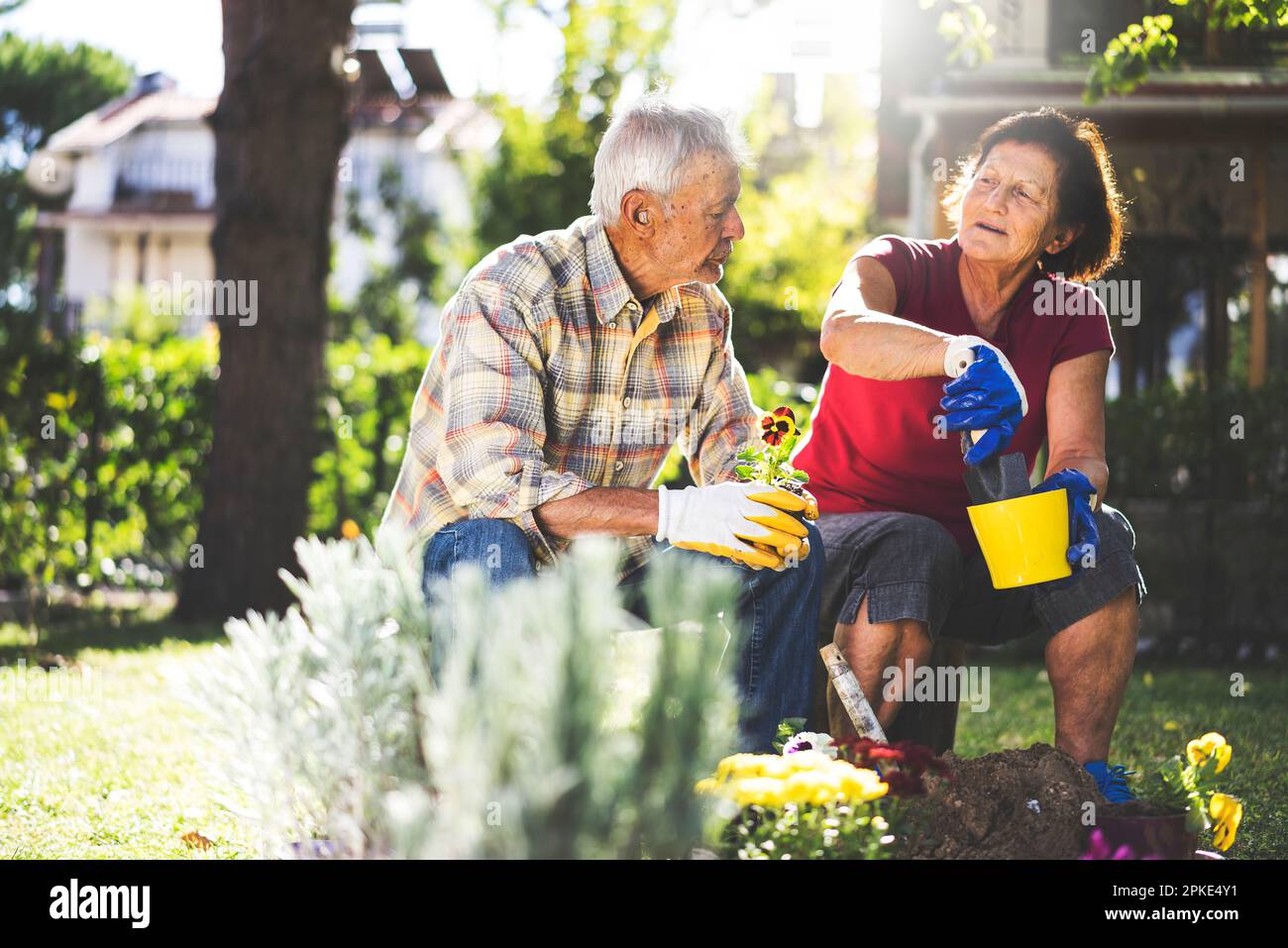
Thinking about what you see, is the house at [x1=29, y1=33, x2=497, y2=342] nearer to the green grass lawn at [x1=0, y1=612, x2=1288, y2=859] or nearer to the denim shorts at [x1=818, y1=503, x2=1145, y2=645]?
the green grass lawn at [x1=0, y1=612, x2=1288, y2=859]

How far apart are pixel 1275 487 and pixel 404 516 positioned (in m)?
5.69

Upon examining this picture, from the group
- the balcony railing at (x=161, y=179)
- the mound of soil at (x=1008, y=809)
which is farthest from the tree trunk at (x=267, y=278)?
the balcony railing at (x=161, y=179)

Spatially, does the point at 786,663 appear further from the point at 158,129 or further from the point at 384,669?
the point at 158,129

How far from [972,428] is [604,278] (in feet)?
2.67

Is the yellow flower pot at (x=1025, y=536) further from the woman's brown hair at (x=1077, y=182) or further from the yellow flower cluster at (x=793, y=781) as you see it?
the woman's brown hair at (x=1077, y=182)

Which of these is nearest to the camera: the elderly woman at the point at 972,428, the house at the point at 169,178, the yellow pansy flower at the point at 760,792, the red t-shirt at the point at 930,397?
the yellow pansy flower at the point at 760,792

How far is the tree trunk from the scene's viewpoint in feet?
21.4

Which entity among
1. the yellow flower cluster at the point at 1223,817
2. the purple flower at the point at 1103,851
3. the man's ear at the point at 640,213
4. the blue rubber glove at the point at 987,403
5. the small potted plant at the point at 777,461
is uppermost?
the man's ear at the point at 640,213

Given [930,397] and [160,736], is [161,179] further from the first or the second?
[930,397]

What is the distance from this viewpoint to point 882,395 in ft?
9.48

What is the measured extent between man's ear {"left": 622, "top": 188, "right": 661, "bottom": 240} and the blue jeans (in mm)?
682

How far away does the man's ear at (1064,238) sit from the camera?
294 cm

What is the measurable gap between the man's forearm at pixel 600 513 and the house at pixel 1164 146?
5238mm

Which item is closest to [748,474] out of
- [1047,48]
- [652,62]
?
[1047,48]
